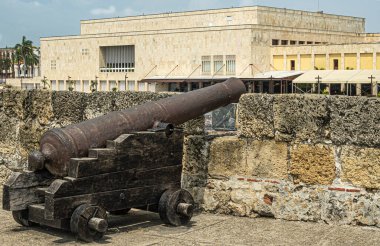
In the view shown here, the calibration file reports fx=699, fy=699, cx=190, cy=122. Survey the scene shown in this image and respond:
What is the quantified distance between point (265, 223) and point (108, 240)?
1.84m

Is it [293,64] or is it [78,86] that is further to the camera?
[78,86]

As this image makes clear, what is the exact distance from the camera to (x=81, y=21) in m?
97.7

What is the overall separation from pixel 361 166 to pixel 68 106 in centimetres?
414

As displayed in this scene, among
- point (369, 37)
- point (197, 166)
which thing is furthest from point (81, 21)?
point (197, 166)

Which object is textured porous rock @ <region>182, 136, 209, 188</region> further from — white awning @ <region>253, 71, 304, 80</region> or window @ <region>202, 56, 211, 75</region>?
window @ <region>202, 56, 211, 75</region>

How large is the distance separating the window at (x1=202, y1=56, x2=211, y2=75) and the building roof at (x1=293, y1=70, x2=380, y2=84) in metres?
17.1

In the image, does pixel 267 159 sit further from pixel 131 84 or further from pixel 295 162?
pixel 131 84

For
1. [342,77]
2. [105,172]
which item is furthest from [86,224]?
[342,77]

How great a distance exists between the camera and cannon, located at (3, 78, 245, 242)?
6.74 metres

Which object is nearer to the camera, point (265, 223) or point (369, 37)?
point (265, 223)

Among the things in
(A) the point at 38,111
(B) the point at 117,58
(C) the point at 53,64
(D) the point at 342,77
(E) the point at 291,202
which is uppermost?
(B) the point at 117,58

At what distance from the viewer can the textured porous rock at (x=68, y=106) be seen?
9438 millimetres

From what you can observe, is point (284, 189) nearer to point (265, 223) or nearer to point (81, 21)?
point (265, 223)

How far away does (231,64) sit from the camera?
70188 mm
